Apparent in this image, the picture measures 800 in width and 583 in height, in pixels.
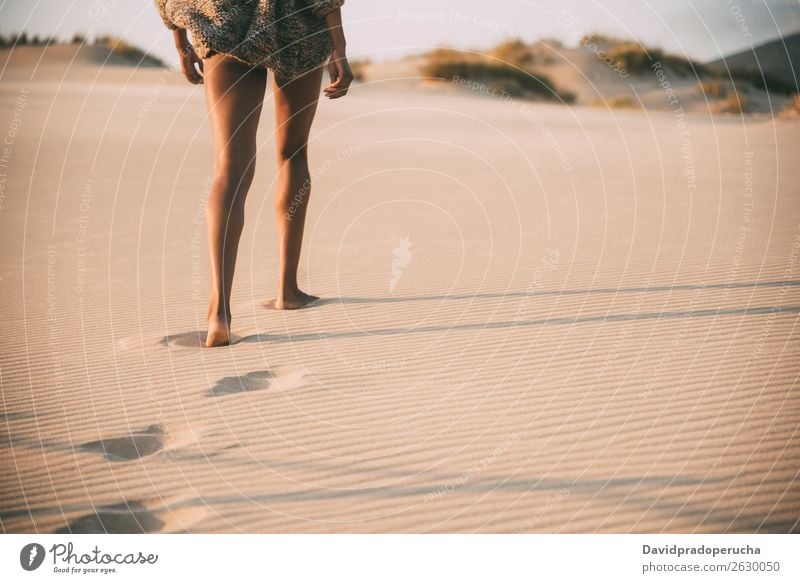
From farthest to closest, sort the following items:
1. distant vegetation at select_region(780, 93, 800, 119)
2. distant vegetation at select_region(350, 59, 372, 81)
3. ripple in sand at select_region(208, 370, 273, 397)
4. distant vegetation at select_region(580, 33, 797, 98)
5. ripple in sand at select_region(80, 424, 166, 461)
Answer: distant vegetation at select_region(350, 59, 372, 81), distant vegetation at select_region(580, 33, 797, 98), distant vegetation at select_region(780, 93, 800, 119), ripple in sand at select_region(208, 370, 273, 397), ripple in sand at select_region(80, 424, 166, 461)

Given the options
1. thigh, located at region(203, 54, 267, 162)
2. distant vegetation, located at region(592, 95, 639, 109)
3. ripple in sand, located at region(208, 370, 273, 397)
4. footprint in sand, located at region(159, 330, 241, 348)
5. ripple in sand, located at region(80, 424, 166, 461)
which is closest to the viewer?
ripple in sand, located at region(80, 424, 166, 461)

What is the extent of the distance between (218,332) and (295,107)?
1.30 m

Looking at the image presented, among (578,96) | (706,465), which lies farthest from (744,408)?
(578,96)

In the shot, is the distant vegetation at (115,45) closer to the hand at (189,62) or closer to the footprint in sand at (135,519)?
the hand at (189,62)

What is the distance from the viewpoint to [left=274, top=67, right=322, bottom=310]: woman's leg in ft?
14.4

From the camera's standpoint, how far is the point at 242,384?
374 cm

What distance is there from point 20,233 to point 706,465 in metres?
6.42

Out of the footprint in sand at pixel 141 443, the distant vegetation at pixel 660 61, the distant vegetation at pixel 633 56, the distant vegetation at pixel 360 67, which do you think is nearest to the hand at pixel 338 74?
the footprint in sand at pixel 141 443

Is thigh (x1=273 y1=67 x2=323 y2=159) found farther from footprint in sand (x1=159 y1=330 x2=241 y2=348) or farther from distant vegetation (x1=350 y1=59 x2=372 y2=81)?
distant vegetation (x1=350 y1=59 x2=372 y2=81)

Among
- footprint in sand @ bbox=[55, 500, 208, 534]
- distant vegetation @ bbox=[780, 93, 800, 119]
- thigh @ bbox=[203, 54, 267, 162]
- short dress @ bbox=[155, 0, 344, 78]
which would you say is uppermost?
distant vegetation @ bbox=[780, 93, 800, 119]

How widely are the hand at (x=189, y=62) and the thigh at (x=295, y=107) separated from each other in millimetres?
441

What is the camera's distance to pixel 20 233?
7.34m

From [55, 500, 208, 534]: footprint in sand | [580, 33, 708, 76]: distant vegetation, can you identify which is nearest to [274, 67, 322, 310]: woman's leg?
[55, 500, 208, 534]: footprint in sand

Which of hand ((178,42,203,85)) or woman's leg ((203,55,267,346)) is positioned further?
hand ((178,42,203,85))
